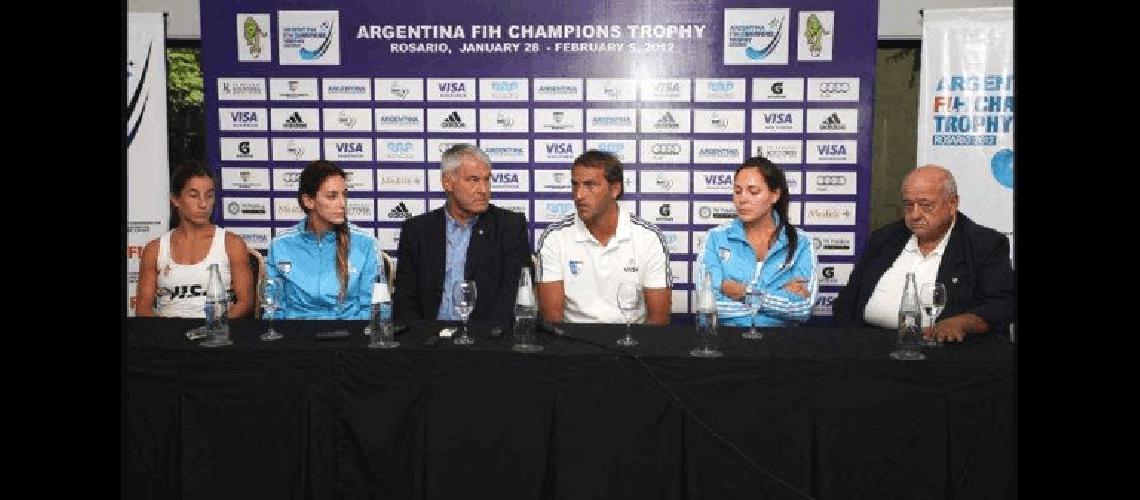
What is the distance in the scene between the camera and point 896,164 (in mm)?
5207

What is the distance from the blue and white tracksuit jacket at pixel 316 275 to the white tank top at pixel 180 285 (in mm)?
263

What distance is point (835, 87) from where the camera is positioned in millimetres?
4598

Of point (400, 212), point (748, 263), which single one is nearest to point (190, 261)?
point (400, 212)

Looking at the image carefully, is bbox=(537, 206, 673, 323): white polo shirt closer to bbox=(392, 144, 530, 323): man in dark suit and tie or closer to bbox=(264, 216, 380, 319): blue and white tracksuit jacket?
bbox=(392, 144, 530, 323): man in dark suit and tie

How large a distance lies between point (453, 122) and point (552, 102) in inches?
24.2

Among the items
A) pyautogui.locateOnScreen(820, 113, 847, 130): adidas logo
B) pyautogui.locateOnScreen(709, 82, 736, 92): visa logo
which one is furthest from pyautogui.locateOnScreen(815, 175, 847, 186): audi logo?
pyautogui.locateOnScreen(709, 82, 736, 92): visa logo

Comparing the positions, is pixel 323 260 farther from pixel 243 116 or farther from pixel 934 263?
pixel 934 263

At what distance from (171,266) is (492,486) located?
2025 mm

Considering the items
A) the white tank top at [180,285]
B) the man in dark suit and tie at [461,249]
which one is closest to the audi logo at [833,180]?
the man in dark suit and tie at [461,249]
